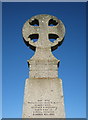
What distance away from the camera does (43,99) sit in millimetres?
11086

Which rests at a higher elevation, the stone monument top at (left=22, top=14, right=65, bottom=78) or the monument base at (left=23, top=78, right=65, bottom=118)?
the stone monument top at (left=22, top=14, right=65, bottom=78)

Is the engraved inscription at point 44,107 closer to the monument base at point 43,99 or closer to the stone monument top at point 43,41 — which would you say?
the monument base at point 43,99

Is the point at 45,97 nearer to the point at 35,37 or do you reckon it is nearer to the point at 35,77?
the point at 35,77

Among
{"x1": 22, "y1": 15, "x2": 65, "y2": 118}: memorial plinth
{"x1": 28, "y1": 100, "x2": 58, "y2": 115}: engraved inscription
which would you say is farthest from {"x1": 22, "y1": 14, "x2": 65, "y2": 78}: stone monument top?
{"x1": 28, "y1": 100, "x2": 58, "y2": 115}: engraved inscription

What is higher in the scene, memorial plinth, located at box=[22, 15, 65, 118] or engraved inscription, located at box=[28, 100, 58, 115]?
memorial plinth, located at box=[22, 15, 65, 118]

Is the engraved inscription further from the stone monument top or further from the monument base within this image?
the stone monument top

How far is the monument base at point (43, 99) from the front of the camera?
430 inches

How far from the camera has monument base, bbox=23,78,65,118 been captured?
10930mm

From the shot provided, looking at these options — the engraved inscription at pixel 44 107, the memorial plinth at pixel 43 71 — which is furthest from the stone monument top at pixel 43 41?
the engraved inscription at pixel 44 107

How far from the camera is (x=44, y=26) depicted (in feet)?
41.6

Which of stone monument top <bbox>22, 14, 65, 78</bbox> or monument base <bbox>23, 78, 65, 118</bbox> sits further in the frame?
stone monument top <bbox>22, 14, 65, 78</bbox>

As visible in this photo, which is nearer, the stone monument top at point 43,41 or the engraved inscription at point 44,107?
the engraved inscription at point 44,107

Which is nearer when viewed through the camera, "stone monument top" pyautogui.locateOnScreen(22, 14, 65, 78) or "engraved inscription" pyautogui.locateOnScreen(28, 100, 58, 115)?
"engraved inscription" pyautogui.locateOnScreen(28, 100, 58, 115)

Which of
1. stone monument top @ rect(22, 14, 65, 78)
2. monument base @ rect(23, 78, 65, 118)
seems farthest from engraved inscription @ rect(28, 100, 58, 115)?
stone monument top @ rect(22, 14, 65, 78)
